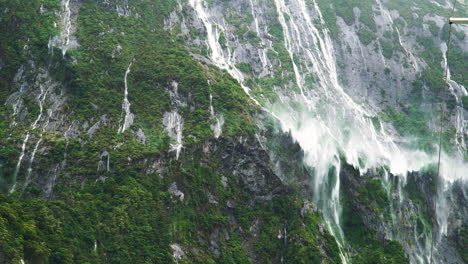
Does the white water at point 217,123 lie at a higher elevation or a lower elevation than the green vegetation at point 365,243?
higher

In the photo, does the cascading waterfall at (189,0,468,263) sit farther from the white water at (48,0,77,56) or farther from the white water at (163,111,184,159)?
the white water at (48,0,77,56)

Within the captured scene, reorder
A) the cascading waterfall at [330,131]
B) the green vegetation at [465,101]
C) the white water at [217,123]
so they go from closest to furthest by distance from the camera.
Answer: the white water at [217,123] < the cascading waterfall at [330,131] < the green vegetation at [465,101]

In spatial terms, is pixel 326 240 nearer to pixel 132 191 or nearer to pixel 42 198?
pixel 132 191

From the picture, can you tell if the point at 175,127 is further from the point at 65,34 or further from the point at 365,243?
the point at 365,243

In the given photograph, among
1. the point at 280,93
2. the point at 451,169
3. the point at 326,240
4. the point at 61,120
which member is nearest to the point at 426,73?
the point at 451,169

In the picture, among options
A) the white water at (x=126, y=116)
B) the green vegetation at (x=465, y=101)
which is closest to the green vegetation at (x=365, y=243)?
the green vegetation at (x=465, y=101)

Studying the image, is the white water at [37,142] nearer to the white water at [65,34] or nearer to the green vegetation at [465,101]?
the white water at [65,34]

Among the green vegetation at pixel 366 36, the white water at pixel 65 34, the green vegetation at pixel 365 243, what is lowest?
the green vegetation at pixel 365 243
